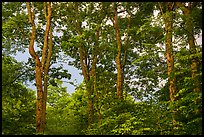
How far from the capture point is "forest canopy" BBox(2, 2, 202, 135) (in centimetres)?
1515

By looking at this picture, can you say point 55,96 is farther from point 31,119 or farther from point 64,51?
point 31,119

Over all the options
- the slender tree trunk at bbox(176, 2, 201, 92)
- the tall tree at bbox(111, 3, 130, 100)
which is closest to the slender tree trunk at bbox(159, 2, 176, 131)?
the slender tree trunk at bbox(176, 2, 201, 92)

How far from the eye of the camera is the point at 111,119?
17516 mm

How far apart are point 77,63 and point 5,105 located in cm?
1396

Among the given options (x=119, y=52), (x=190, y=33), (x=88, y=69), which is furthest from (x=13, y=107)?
(x=190, y=33)

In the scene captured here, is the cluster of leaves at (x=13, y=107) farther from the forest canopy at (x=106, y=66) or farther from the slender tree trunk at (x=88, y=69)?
the slender tree trunk at (x=88, y=69)

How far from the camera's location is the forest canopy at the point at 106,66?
15.1 m

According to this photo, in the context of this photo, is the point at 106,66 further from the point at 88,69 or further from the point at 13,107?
the point at 13,107

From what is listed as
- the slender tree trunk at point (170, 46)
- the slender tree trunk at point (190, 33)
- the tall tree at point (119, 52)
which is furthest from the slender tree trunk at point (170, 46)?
the tall tree at point (119, 52)

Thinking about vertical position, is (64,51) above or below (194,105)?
above

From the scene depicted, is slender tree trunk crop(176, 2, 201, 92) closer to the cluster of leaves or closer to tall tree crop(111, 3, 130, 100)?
tall tree crop(111, 3, 130, 100)

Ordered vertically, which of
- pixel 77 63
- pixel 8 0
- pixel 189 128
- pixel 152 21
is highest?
pixel 8 0

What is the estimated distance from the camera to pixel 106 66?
3016 cm

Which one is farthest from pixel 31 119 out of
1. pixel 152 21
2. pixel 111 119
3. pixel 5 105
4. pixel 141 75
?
pixel 141 75
